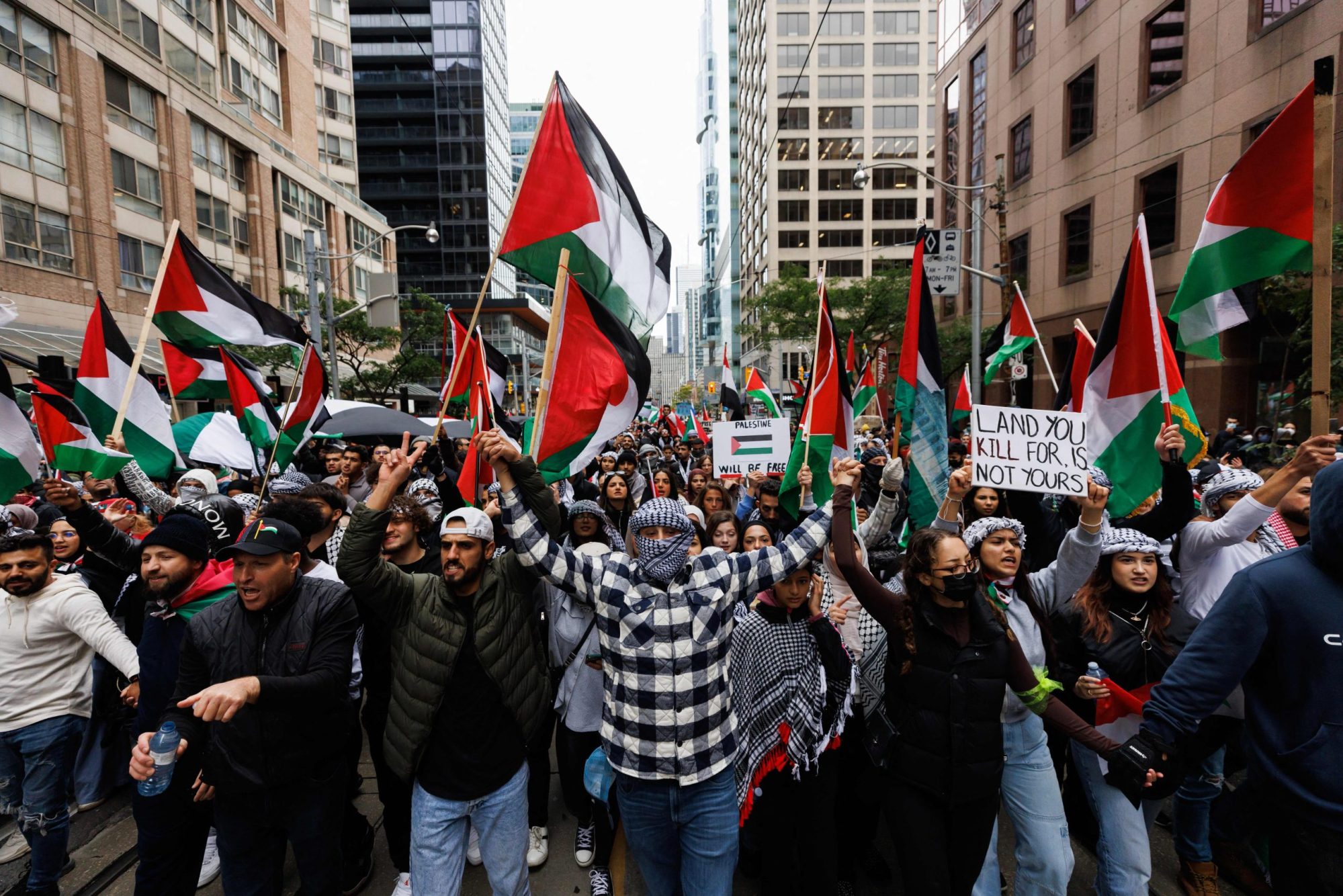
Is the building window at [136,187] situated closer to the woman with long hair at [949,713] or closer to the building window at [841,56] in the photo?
the woman with long hair at [949,713]

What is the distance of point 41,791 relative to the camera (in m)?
3.41

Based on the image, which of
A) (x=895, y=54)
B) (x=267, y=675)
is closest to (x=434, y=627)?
(x=267, y=675)

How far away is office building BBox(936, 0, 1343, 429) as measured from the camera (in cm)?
1512

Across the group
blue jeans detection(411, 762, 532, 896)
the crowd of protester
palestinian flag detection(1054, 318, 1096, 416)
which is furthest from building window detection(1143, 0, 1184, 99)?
blue jeans detection(411, 762, 532, 896)

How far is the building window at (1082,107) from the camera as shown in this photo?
68.5ft

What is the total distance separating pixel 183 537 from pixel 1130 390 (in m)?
5.42

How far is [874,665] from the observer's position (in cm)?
329

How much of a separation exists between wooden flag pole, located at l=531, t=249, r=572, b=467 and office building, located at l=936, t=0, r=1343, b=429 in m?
13.6

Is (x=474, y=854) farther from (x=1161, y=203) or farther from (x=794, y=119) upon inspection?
(x=794, y=119)

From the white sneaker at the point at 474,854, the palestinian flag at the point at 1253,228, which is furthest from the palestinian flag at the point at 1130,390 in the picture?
the white sneaker at the point at 474,854

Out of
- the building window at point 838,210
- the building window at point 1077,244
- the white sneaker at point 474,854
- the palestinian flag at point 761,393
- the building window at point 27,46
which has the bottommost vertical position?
the white sneaker at point 474,854

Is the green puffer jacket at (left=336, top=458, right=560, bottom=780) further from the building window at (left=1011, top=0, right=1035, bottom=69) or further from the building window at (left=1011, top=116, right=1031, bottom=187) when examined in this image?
the building window at (left=1011, top=0, right=1035, bottom=69)

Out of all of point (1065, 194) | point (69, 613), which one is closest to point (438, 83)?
point (1065, 194)

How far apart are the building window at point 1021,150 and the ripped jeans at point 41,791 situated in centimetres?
2858
